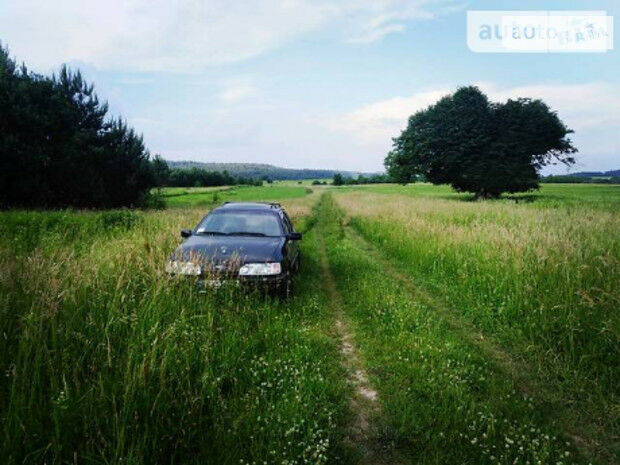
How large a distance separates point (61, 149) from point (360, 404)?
1060 inches

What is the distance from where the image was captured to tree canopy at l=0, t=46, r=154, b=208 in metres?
21.3

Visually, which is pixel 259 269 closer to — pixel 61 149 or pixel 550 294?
pixel 550 294

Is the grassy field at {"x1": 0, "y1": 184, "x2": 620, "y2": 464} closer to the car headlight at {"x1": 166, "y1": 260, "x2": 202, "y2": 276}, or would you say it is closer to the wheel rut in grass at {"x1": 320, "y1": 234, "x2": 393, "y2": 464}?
the wheel rut in grass at {"x1": 320, "y1": 234, "x2": 393, "y2": 464}

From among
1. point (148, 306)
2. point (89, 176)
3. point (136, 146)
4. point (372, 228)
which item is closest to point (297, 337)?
point (148, 306)

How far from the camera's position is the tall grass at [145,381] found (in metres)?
2.70

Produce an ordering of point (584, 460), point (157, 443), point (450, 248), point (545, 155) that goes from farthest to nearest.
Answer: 1. point (545, 155)
2. point (450, 248)
3. point (584, 460)
4. point (157, 443)

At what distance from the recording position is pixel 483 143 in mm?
33062

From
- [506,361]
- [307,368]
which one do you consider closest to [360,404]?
[307,368]

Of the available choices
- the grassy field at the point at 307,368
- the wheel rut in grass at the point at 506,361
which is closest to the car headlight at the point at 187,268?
the grassy field at the point at 307,368

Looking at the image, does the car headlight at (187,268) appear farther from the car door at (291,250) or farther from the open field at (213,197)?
the open field at (213,197)

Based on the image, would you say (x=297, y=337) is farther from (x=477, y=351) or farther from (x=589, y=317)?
(x=589, y=317)

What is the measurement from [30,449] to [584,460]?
4.50 m

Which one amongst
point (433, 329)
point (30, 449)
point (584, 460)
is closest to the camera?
point (30, 449)

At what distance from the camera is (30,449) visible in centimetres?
248
